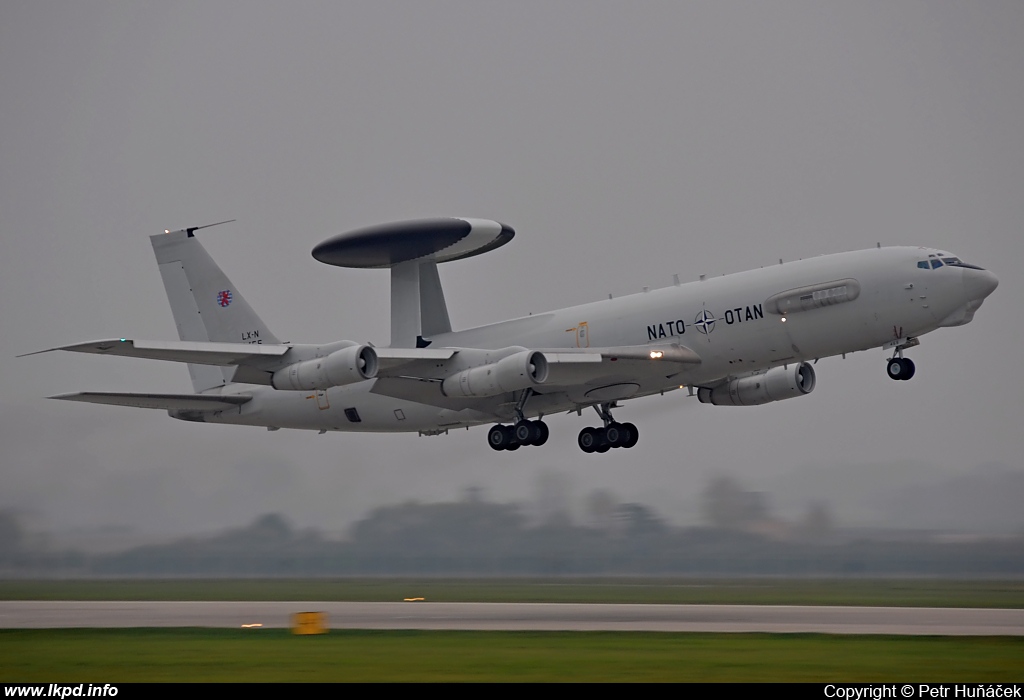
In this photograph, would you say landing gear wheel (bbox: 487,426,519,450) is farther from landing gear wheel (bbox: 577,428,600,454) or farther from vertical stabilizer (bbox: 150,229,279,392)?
vertical stabilizer (bbox: 150,229,279,392)

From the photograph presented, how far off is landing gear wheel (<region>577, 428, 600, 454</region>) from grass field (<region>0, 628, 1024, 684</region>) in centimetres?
1177

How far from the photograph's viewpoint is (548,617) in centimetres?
3188

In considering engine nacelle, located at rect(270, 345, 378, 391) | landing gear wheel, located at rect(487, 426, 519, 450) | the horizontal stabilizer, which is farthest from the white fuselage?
engine nacelle, located at rect(270, 345, 378, 391)

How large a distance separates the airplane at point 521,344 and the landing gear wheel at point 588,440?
46mm

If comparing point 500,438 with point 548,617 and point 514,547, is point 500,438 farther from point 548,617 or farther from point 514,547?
point 548,617

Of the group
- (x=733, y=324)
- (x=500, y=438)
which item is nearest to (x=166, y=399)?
(x=500, y=438)

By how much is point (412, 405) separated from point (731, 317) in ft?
36.5

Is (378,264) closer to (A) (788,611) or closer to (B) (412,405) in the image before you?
(B) (412,405)

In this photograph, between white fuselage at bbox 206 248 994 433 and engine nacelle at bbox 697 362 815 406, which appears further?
engine nacelle at bbox 697 362 815 406

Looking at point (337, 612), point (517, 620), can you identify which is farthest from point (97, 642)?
point (517, 620)

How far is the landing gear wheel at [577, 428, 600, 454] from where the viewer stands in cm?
3909

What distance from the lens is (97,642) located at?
27500 mm

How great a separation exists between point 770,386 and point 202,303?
19.7 metres

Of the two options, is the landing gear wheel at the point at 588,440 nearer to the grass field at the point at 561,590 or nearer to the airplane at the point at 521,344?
the airplane at the point at 521,344
